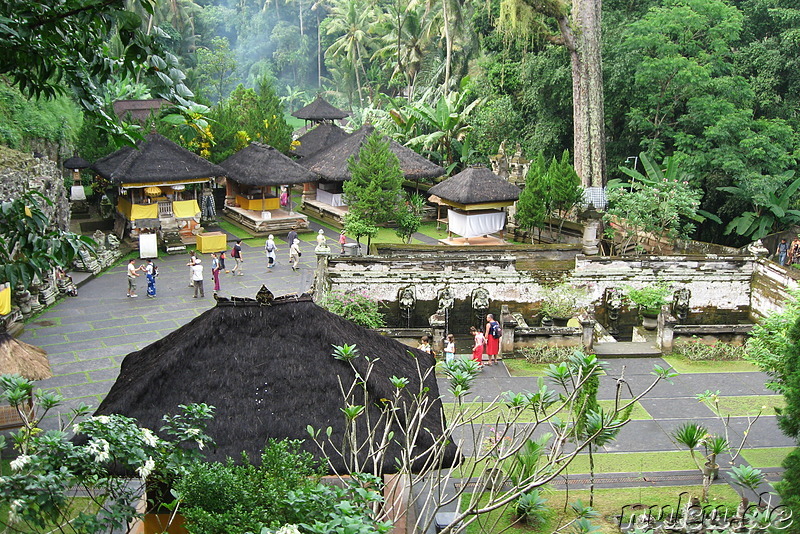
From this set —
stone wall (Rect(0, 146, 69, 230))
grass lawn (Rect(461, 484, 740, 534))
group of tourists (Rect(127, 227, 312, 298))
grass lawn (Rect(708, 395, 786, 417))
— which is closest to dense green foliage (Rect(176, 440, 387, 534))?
grass lawn (Rect(461, 484, 740, 534))

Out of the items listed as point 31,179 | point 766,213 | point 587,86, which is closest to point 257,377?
point 31,179

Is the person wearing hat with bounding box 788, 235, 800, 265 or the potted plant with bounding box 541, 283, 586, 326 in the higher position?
the person wearing hat with bounding box 788, 235, 800, 265

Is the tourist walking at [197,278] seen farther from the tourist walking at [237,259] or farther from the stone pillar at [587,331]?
the stone pillar at [587,331]

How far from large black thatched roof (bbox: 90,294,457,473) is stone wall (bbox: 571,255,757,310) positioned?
35.3 feet

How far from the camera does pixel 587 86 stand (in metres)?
30.2

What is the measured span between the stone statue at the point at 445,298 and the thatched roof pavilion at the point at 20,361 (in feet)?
32.3

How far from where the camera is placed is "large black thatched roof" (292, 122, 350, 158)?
38344mm

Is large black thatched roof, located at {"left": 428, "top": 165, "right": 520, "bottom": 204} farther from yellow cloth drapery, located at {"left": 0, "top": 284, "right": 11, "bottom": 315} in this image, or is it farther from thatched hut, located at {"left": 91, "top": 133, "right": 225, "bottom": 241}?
yellow cloth drapery, located at {"left": 0, "top": 284, "right": 11, "bottom": 315}

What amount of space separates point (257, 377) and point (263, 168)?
21.5 meters

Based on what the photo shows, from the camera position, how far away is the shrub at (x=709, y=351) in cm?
1859

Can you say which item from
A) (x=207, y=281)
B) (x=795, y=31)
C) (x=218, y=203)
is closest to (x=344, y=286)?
(x=207, y=281)

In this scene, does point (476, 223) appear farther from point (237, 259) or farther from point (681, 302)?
point (681, 302)

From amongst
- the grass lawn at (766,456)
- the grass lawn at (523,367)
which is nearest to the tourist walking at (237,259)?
the grass lawn at (523,367)

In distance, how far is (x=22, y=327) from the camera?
65.0 ft
